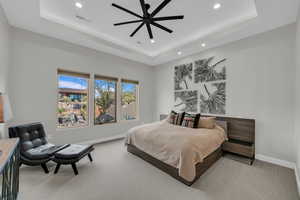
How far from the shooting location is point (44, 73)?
324 centimetres

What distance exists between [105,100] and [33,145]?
2.27 meters

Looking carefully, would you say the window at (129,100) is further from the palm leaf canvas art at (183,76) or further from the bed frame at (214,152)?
the bed frame at (214,152)

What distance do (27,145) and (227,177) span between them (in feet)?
12.7

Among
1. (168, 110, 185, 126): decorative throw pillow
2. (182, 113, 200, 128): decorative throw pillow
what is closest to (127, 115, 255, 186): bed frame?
(182, 113, 200, 128): decorative throw pillow

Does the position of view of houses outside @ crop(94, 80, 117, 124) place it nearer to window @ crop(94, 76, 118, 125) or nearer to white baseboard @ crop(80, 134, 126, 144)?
window @ crop(94, 76, 118, 125)

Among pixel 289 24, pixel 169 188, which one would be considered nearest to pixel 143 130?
pixel 169 188

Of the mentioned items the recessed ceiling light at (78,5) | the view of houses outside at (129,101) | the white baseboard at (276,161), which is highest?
the recessed ceiling light at (78,5)

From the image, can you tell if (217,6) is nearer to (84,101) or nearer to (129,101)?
(129,101)

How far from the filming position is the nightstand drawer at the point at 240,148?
2809 millimetres

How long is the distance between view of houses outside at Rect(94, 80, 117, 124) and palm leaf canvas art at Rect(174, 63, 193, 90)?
2.38m

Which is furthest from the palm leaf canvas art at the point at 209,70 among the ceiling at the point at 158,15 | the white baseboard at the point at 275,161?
the white baseboard at the point at 275,161

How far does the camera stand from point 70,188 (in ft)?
6.54

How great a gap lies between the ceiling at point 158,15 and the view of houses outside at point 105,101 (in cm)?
119

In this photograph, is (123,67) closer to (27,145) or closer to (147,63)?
(147,63)
